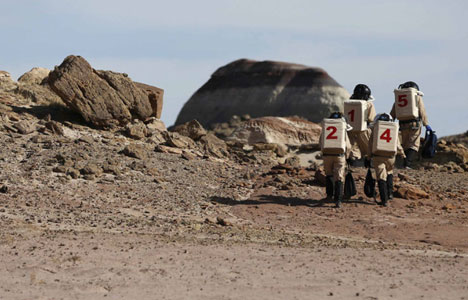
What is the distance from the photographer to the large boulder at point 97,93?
1551 cm

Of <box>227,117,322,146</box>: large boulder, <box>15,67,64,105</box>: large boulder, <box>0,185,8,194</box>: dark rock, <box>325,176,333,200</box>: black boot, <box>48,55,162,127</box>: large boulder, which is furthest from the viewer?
<box>227,117,322,146</box>: large boulder

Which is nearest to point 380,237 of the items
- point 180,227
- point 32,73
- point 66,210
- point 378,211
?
point 378,211

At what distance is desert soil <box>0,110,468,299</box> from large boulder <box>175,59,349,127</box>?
3167 cm

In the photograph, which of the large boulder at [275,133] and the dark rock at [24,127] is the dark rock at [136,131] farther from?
the large boulder at [275,133]

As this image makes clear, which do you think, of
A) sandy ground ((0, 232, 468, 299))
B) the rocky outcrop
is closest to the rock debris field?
sandy ground ((0, 232, 468, 299))

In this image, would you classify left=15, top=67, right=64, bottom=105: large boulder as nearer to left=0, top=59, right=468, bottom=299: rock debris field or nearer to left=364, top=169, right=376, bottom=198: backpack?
left=0, top=59, right=468, bottom=299: rock debris field

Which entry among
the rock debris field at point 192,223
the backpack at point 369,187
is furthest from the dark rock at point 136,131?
the backpack at point 369,187

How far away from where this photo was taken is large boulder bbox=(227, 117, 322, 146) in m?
24.0

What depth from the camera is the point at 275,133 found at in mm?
24281

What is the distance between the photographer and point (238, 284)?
6.93 metres

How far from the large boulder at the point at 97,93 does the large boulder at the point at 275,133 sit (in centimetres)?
748

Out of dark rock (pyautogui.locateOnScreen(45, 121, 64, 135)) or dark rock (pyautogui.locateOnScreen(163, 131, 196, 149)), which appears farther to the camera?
dark rock (pyautogui.locateOnScreen(163, 131, 196, 149))

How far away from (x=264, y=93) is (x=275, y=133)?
25.4 m

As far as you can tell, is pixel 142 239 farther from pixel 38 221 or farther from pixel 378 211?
pixel 378 211
